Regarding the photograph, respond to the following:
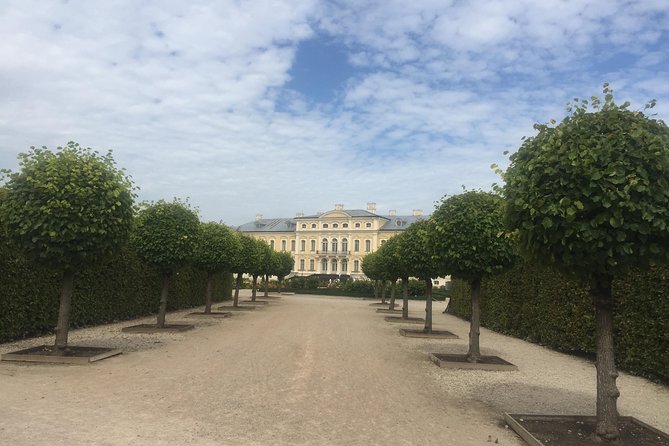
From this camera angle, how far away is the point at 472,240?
9.73 meters

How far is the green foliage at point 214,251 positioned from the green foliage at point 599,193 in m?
15.6

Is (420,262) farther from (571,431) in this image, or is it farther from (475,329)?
(571,431)

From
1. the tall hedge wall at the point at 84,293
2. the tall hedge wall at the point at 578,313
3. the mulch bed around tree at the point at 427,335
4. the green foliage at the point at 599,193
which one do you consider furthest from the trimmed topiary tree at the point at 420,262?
the green foliage at the point at 599,193

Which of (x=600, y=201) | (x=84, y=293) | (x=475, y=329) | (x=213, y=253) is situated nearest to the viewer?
(x=600, y=201)

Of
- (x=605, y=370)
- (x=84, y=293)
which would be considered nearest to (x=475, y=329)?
(x=605, y=370)

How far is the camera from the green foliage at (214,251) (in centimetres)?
1959

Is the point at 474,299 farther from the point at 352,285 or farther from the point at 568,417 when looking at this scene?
the point at 352,285

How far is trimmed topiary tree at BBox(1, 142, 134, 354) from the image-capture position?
28.6 feet

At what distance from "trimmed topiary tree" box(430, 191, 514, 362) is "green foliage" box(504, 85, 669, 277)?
4.14m

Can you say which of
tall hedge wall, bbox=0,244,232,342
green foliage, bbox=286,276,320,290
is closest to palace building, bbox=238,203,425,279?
green foliage, bbox=286,276,320,290

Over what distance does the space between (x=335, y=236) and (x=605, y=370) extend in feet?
260

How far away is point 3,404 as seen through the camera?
5.96 metres

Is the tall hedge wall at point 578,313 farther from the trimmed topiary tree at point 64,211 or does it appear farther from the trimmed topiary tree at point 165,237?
the trimmed topiary tree at point 165,237

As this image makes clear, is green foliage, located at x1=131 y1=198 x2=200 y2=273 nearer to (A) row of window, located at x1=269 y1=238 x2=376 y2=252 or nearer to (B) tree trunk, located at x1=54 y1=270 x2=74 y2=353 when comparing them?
(B) tree trunk, located at x1=54 y1=270 x2=74 y2=353
